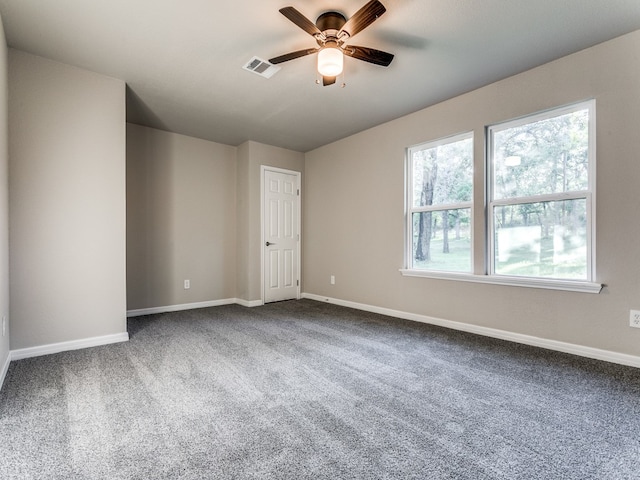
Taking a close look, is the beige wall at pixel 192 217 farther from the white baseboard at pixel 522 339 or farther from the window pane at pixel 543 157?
the window pane at pixel 543 157

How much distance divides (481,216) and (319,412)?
253 centimetres

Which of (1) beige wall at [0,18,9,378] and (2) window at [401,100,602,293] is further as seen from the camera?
(2) window at [401,100,602,293]

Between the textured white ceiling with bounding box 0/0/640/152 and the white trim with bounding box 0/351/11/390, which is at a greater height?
the textured white ceiling with bounding box 0/0/640/152

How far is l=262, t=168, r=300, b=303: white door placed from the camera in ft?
16.4

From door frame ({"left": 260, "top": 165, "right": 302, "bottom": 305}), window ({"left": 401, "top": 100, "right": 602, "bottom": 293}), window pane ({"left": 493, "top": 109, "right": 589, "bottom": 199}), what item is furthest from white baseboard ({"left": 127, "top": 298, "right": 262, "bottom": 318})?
window pane ({"left": 493, "top": 109, "right": 589, "bottom": 199})

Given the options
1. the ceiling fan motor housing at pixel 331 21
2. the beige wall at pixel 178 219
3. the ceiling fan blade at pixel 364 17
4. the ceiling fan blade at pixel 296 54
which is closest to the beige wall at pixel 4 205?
the beige wall at pixel 178 219

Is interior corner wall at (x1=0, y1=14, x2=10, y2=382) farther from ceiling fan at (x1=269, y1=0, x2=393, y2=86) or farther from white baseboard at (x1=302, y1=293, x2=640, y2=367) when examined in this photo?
white baseboard at (x1=302, y1=293, x2=640, y2=367)

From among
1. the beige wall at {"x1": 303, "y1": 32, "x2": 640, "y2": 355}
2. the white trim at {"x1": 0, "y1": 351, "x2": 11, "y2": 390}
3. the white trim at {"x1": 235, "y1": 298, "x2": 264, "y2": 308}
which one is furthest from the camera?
the white trim at {"x1": 235, "y1": 298, "x2": 264, "y2": 308}

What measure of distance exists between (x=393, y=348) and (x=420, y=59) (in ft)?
8.26

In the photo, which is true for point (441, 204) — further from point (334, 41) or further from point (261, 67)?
point (261, 67)

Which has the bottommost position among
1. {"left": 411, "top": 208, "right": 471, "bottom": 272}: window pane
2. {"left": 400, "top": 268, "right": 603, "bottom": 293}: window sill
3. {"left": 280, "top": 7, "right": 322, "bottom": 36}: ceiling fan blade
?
{"left": 400, "top": 268, "right": 603, "bottom": 293}: window sill

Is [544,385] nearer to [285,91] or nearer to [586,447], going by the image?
[586,447]

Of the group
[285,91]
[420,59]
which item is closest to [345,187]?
[285,91]

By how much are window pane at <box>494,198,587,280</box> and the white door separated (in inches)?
121
